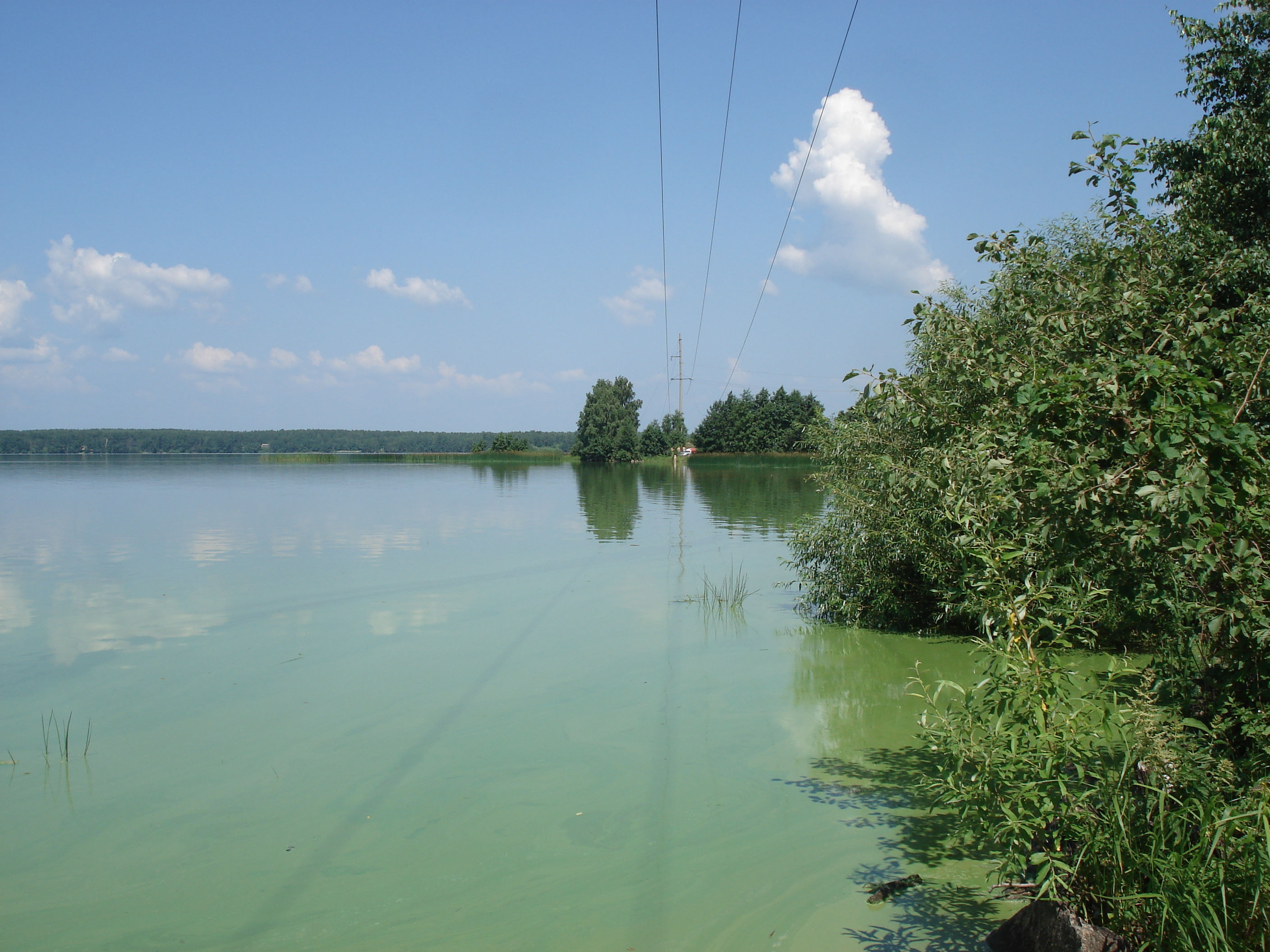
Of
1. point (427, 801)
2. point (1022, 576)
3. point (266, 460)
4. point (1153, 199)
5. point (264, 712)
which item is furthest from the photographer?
point (266, 460)

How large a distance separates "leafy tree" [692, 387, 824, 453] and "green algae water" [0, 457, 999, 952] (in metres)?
80.5

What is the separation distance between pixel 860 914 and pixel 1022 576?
8.09ft

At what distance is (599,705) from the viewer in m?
10.1

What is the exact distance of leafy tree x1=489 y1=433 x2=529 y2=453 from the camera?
130 meters

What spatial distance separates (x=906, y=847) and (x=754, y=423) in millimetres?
96421

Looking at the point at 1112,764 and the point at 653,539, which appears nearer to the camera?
the point at 1112,764

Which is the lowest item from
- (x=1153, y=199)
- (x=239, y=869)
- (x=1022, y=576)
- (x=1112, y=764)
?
(x=239, y=869)

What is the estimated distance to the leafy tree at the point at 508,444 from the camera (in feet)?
427

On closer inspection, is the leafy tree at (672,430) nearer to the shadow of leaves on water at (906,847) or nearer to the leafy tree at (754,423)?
the leafy tree at (754,423)

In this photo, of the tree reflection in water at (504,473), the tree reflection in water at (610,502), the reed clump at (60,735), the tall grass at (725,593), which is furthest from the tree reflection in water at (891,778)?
the tree reflection in water at (504,473)

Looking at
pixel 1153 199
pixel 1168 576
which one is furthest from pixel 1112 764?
pixel 1153 199

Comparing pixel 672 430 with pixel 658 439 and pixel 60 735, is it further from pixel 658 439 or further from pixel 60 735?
pixel 60 735

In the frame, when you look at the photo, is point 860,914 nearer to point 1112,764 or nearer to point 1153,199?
point 1112,764

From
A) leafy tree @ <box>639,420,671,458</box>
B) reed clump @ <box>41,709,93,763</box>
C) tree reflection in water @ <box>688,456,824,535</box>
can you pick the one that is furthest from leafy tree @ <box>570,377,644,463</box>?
reed clump @ <box>41,709,93,763</box>
